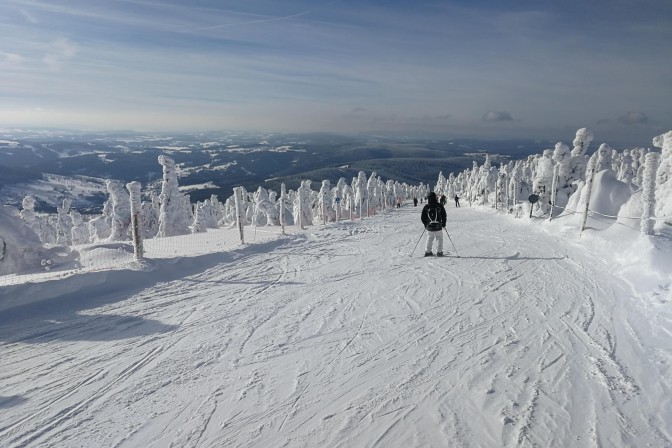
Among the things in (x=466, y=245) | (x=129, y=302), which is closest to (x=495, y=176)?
(x=466, y=245)

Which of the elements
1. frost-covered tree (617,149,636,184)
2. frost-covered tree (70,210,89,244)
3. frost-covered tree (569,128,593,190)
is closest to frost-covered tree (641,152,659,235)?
frost-covered tree (569,128,593,190)

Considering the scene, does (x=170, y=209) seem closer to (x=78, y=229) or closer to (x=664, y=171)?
(x=78, y=229)

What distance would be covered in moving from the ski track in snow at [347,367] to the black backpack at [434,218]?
9.46 ft

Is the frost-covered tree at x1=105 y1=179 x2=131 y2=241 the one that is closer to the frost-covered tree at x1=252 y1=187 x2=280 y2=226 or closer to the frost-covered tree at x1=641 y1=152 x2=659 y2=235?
the frost-covered tree at x1=252 y1=187 x2=280 y2=226

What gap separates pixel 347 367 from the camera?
496 cm

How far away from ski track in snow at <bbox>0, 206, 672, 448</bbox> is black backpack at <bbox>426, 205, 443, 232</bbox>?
288cm

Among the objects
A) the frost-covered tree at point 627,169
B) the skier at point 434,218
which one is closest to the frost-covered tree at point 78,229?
the skier at point 434,218

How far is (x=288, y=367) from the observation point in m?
5.02

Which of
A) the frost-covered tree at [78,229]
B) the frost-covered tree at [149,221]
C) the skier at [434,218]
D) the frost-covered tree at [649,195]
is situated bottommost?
the frost-covered tree at [78,229]

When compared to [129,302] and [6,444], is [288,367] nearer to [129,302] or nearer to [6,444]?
[6,444]

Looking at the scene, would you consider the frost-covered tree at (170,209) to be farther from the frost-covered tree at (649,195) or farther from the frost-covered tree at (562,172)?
the frost-covered tree at (649,195)

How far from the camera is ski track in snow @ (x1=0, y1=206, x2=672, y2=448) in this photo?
3.78 metres

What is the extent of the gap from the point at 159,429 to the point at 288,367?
1655 mm

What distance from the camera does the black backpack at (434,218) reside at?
11172 mm
